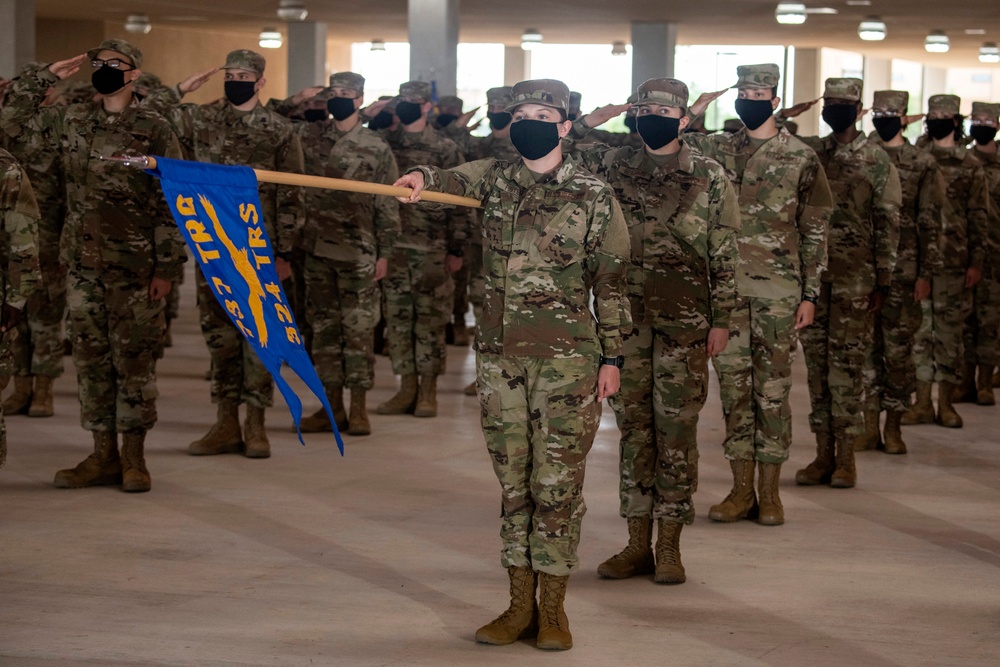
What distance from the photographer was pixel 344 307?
8.04m

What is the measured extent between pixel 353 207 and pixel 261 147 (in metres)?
0.88

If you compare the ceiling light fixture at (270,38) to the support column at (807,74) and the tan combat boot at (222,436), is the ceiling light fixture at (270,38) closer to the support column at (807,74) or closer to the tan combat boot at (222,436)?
the support column at (807,74)

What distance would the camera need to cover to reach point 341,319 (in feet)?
26.6

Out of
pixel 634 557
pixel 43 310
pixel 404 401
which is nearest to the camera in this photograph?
pixel 634 557

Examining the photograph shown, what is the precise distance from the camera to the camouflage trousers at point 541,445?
4.30 metres

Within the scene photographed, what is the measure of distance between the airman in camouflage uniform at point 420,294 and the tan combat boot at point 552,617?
14.9 ft

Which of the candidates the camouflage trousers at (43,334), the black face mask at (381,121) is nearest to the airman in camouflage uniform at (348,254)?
the black face mask at (381,121)

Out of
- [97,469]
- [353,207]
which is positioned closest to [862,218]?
[353,207]

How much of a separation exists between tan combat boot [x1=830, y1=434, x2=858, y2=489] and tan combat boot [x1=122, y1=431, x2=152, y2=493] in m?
3.58

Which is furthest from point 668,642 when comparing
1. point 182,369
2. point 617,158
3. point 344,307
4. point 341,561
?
point 182,369

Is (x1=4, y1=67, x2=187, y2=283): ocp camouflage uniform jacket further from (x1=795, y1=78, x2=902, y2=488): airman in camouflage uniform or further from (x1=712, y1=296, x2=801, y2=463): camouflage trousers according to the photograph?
(x1=795, y1=78, x2=902, y2=488): airman in camouflage uniform

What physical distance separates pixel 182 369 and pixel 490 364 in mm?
6806

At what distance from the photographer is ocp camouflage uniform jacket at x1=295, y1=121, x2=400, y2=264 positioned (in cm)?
791

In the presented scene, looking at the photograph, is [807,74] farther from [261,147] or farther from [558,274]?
[558,274]
